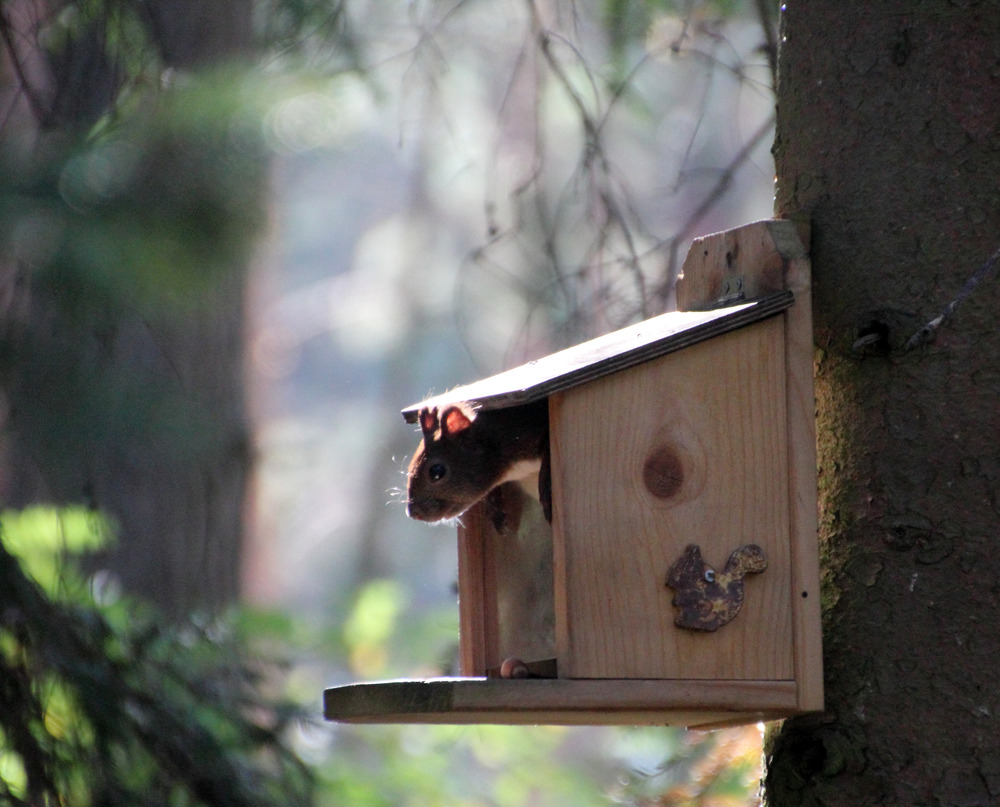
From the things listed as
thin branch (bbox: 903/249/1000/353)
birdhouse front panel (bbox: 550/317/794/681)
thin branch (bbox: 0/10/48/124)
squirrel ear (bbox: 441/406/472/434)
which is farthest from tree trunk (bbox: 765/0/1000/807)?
thin branch (bbox: 0/10/48/124)

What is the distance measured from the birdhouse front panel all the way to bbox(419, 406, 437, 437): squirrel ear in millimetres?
368

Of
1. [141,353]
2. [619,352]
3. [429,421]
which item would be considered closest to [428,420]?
[429,421]

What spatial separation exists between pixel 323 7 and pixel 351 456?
57.4 feet

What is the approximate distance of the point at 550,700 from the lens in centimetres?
168

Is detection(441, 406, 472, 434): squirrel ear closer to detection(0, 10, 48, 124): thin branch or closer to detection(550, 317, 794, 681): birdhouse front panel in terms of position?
detection(550, 317, 794, 681): birdhouse front panel

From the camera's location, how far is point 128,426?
11.4ft

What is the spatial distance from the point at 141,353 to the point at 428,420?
352 cm

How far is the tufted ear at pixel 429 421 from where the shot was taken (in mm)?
2133

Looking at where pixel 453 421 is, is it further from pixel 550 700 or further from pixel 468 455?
pixel 550 700

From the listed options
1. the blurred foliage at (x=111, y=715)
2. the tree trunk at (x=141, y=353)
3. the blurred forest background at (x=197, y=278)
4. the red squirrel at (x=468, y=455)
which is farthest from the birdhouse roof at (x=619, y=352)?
the blurred foliage at (x=111, y=715)

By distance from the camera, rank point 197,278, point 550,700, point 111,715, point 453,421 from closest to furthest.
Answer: point 550,700
point 453,421
point 111,715
point 197,278

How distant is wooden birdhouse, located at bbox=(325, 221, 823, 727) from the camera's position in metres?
1.76

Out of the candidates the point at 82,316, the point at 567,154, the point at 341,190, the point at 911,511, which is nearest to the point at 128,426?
the point at 82,316

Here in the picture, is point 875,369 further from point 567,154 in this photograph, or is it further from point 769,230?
point 567,154
